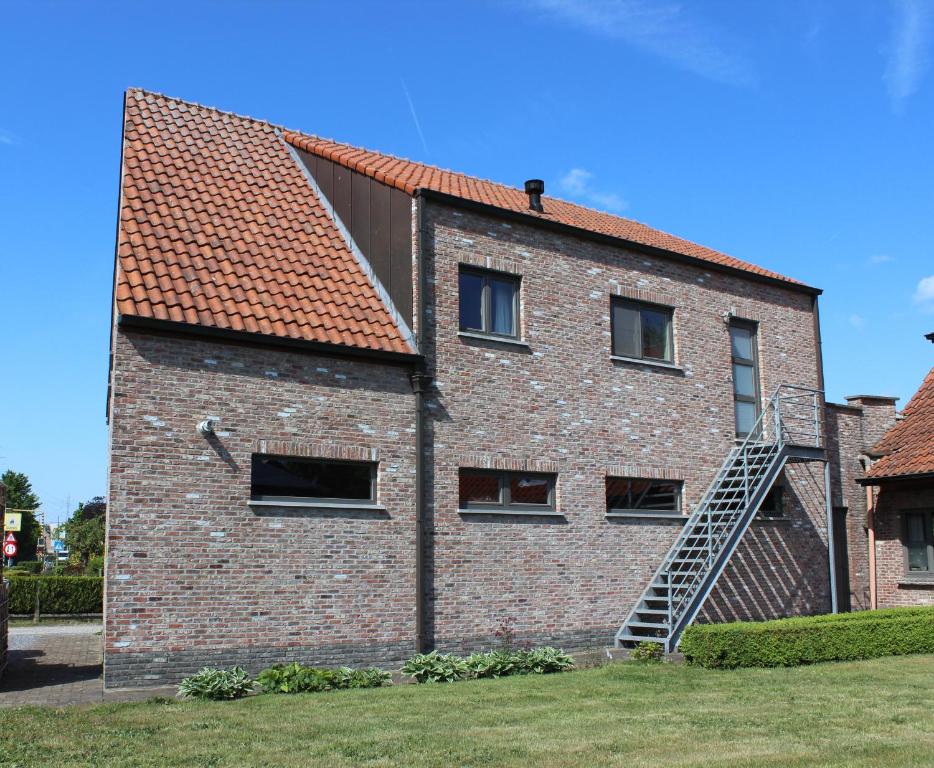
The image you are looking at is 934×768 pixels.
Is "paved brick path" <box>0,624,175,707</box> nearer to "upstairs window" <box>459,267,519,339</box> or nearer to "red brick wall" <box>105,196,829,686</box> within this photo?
"red brick wall" <box>105,196,829,686</box>

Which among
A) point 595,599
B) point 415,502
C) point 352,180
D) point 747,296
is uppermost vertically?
point 352,180

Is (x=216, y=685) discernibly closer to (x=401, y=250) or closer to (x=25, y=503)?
(x=401, y=250)

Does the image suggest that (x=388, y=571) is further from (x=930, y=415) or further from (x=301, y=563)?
(x=930, y=415)

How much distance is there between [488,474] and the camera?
48.0 ft

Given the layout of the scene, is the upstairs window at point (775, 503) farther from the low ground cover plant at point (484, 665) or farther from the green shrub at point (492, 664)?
the green shrub at point (492, 664)

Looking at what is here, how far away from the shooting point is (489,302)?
15.3 meters

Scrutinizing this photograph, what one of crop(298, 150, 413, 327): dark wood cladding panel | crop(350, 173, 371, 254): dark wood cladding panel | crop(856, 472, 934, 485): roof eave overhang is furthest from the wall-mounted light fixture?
crop(856, 472, 934, 485): roof eave overhang

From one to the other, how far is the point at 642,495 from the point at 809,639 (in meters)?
3.77

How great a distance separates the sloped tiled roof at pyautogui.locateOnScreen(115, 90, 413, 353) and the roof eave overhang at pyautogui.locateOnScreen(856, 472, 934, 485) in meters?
10.9

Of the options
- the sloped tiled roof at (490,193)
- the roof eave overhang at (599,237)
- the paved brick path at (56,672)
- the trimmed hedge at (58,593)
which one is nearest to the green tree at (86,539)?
the trimmed hedge at (58,593)

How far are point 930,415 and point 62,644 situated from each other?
1838 centimetres

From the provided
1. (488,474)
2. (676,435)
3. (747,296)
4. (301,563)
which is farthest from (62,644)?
(747,296)

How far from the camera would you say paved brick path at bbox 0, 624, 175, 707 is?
36.7 ft

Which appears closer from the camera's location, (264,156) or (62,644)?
(264,156)
